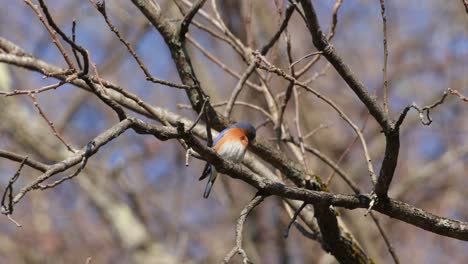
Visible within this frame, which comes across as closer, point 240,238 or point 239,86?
point 240,238

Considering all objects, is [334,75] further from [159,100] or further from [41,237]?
[41,237]

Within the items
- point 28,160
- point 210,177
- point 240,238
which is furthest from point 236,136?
point 28,160

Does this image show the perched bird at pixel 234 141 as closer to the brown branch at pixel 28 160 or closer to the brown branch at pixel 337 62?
the brown branch at pixel 337 62

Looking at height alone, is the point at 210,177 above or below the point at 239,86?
below

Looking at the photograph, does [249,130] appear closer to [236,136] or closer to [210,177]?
[236,136]

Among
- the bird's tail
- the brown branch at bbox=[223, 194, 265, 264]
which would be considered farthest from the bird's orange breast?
the brown branch at bbox=[223, 194, 265, 264]

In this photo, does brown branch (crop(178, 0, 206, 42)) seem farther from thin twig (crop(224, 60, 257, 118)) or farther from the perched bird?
the perched bird

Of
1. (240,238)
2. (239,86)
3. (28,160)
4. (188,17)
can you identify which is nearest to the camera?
(28,160)

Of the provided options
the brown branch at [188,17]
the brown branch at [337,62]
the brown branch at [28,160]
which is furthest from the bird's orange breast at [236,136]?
the brown branch at [28,160]

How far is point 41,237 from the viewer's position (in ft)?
25.5

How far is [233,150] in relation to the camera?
287cm

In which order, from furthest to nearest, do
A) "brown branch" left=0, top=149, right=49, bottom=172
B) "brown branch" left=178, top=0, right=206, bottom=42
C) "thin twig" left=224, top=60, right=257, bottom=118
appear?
1. "thin twig" left=224, top=60, right=257, bottom=118
2. "brown branch" left=178, top=0, right=206, bottom=42
3. "brown branch" left=0, top=149, right=49, bottom=172

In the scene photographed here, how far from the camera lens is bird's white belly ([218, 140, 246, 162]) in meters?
2.87

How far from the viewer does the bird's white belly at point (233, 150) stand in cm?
287
